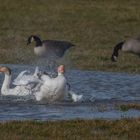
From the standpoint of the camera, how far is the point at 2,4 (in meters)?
26.7

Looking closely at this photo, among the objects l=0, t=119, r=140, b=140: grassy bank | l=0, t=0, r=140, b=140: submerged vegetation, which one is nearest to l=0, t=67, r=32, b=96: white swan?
l=0, t=0, r=140, b=140: submerged vegetation

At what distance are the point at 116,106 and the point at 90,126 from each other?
2.12 m

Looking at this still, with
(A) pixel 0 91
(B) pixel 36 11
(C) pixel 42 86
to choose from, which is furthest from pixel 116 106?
(B) pixel 36 11

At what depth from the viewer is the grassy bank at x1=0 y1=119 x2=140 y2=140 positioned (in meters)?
7.98

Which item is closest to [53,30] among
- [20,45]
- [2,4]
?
[20,45]

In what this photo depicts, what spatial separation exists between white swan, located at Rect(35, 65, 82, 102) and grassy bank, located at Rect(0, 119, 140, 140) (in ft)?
8.48

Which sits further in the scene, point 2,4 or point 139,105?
point 2,4

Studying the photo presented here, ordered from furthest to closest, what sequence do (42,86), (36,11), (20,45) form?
(36,11) < (20,45) < (42,86)

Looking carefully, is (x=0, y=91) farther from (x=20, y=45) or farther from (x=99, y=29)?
(x=99, y=29)

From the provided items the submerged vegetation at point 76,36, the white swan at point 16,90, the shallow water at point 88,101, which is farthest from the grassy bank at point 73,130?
the white swan at point 16,90

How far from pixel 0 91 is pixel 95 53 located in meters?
5.28

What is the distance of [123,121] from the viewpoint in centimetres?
887

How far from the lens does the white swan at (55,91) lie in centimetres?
1141

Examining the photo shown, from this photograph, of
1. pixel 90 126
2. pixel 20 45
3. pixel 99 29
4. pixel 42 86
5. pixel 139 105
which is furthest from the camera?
pixel 99 29
